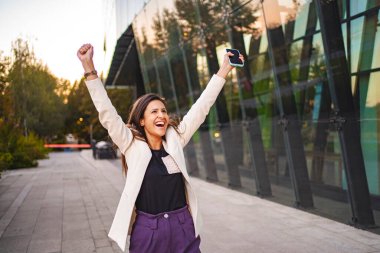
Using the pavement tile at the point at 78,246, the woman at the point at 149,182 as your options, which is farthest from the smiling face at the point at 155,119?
the pavement tile at the point at 78,246

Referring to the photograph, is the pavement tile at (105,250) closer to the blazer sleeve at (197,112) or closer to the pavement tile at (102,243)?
the pavement tile at (102,243)

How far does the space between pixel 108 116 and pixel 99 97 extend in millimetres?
144

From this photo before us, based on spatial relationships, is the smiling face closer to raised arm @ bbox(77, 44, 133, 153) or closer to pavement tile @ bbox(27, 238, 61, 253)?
raised arm @ bbox(77, 44, 133, 153)

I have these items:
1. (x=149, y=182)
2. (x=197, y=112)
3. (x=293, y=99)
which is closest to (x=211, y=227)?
(x=293, y=99)

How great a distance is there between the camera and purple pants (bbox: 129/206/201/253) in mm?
2637

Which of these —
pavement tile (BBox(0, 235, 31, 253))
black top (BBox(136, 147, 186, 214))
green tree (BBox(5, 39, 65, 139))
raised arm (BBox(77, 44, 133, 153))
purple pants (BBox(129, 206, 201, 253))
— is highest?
green tree (BBox(5, 39, 65, 139))

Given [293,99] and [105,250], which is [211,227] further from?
[293,99]

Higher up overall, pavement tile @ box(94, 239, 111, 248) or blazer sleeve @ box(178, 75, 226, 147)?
blazer sleeve @ box(178, 75, 226, 147)

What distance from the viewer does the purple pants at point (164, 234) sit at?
2.64 meters

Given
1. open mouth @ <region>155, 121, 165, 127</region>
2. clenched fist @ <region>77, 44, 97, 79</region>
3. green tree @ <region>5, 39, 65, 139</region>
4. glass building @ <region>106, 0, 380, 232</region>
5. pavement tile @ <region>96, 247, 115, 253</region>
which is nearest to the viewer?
clenched fist @ <region>77, 44, 97, 79</region>

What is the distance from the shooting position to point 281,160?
992 centimetres

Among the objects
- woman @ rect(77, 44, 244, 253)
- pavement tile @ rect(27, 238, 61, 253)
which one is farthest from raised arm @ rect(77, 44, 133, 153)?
pavement tile @ rect(27, 238, 61, 253)

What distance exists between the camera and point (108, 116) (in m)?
2.64

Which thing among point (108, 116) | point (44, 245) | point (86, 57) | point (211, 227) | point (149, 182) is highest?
point (86, 57)
